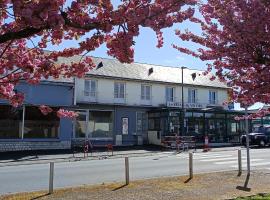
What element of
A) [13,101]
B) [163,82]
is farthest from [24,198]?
[163,82]

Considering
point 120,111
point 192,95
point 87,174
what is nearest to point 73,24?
point 87,174

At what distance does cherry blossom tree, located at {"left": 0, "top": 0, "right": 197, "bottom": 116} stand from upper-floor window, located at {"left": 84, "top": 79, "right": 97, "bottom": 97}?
31.1m

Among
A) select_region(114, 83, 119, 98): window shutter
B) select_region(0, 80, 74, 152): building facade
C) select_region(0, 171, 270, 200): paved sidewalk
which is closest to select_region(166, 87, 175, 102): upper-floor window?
select_region(114, 83, 119, 98): window shutter

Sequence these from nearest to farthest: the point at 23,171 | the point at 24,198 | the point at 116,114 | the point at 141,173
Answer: the point at 24,198 < the point at 141,173 < the point at 23,171 < the point at 116,114

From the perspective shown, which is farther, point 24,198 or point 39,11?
point 24,198

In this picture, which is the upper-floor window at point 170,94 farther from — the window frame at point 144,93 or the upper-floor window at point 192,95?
the window frame at point 144,93

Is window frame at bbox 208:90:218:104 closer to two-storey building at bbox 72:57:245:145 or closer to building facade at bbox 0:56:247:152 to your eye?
building facade at bbox 0:56:247:152

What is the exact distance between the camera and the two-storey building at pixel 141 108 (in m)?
38.2

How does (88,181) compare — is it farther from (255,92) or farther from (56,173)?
(255,92)

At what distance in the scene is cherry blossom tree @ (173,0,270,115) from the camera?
739 centimetres

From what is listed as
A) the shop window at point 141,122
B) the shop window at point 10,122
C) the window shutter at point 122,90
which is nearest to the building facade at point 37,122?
the shop window at point 10,122

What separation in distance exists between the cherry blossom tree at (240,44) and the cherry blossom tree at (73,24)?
5.78 feet

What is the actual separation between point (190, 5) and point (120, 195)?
6.56 metres

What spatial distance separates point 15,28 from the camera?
5406 millimetres
